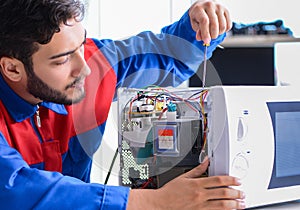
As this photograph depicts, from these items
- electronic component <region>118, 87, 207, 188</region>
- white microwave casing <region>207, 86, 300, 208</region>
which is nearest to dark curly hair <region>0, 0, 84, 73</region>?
electronic component <region>118, 87, 207, 188</region>

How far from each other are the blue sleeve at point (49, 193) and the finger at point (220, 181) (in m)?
0.14

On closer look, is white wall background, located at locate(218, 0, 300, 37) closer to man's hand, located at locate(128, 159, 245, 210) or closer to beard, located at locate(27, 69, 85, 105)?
beard, located at locate(27, 69, 85, 105)

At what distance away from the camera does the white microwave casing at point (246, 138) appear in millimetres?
745

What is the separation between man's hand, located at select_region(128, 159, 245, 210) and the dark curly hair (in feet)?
1.40

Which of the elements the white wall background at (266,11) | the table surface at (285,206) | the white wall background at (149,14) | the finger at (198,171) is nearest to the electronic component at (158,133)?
the finger at (198,171)

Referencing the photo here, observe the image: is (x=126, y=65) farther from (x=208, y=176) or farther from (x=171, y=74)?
(x=208, y=176)

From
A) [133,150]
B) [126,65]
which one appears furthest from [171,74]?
[133,150]

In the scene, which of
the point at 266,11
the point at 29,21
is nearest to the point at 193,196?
the point at 29,21

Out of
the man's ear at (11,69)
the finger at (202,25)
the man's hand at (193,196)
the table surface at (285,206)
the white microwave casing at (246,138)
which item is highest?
the finger at (202,25)

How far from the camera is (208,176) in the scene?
30.6 inches

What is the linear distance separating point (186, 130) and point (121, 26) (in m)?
1.50

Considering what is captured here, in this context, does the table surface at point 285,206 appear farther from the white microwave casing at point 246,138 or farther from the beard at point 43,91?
the beard at point 43,91

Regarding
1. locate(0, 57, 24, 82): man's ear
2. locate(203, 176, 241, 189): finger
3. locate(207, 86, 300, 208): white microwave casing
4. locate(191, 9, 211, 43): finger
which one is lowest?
locate(203, 176, 241, 189): finger

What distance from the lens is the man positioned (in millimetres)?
708
